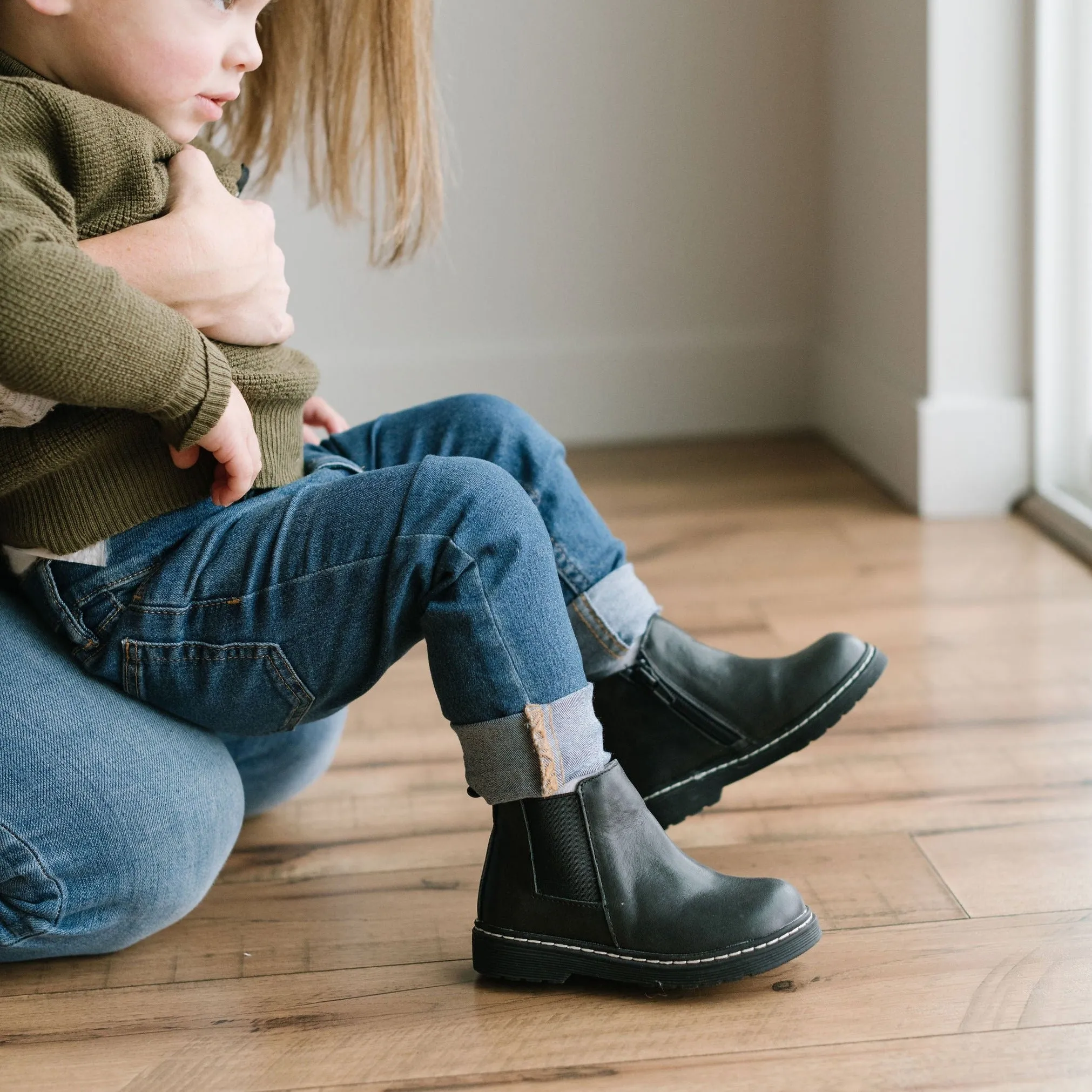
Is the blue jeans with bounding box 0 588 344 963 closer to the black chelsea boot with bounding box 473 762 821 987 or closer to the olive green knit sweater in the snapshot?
the olive green knit sweater

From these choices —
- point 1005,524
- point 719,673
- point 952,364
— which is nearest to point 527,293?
point 952,364

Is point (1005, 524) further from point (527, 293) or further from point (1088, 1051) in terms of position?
point (1088, 1051)

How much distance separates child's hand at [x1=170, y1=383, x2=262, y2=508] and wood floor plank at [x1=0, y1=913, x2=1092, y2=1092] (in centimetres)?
34

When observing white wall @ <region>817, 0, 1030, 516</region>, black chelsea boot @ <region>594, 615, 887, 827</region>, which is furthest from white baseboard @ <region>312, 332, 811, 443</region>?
black chelsea boot @ <region>594, 615, 887, 827</region>

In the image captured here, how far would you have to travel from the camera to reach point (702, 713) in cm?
104

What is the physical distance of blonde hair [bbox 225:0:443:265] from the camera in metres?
1.11

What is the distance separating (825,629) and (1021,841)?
0.53 m

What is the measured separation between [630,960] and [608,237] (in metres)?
1.80

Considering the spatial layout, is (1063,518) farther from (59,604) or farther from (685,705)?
(59,604)

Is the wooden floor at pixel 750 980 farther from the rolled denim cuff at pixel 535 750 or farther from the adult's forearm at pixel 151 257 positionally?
the adult's forearm at pixel 151 257

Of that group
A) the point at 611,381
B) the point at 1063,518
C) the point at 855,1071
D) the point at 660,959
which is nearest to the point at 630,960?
the point at 660,959

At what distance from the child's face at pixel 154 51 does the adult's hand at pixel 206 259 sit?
0.04 m

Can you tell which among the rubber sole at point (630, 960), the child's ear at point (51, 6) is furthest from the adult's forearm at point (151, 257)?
the rubber sole at point (630, 960)

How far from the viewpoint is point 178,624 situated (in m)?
0.86
